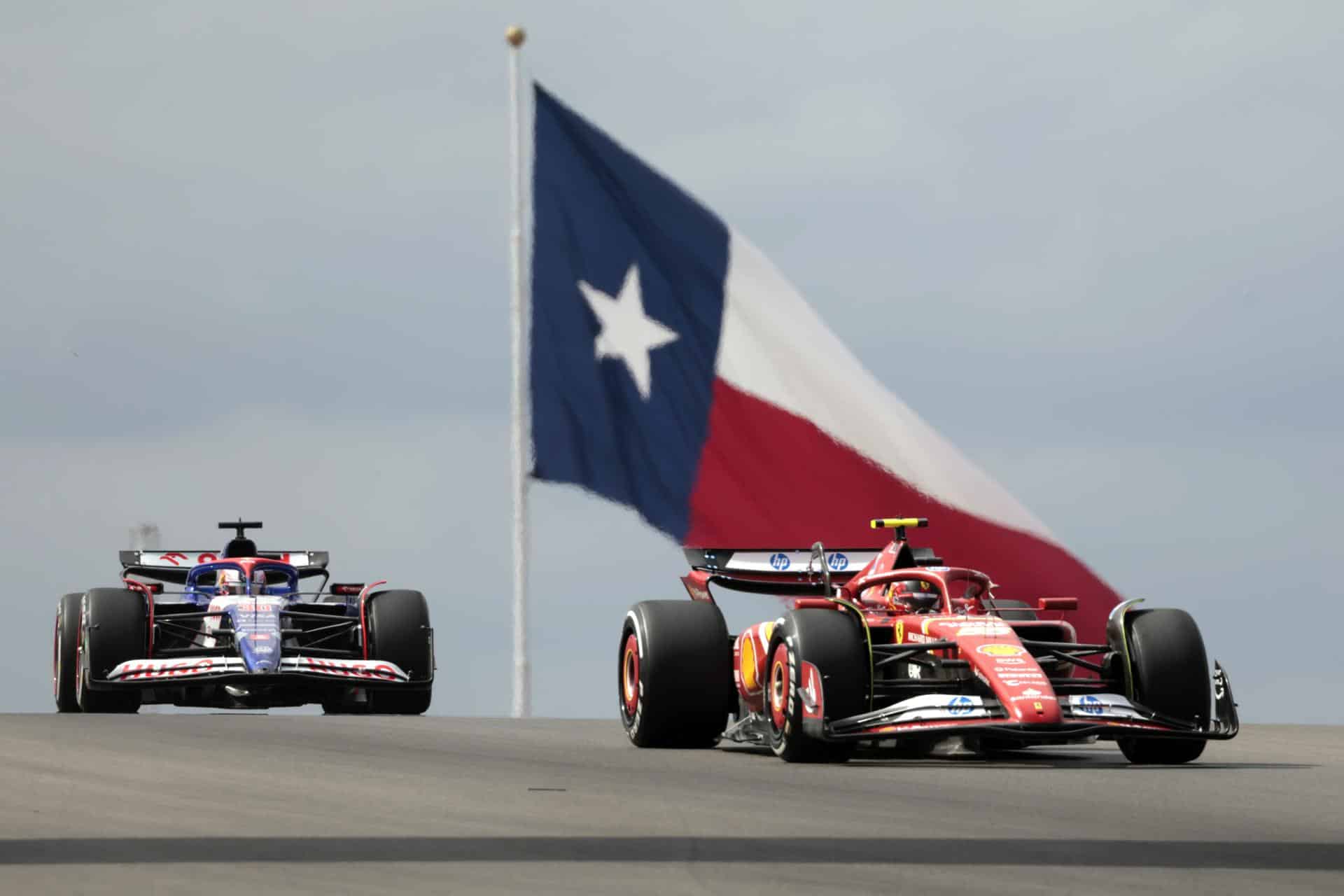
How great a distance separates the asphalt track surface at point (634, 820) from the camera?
8.86 metres

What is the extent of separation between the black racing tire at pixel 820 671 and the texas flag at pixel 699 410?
7610mm

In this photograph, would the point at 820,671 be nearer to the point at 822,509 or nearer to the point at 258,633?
the point at 822,509

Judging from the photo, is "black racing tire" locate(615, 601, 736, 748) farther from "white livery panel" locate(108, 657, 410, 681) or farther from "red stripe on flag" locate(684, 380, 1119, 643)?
"white livery panel" locate(108, 657, 410, 681)

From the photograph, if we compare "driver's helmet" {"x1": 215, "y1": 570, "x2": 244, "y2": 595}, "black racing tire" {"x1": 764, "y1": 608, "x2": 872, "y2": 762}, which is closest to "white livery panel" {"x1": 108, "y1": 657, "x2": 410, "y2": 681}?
"driver's helmet" {"x1": 215, "y1": 570, "x2": 244, "y2": 595}

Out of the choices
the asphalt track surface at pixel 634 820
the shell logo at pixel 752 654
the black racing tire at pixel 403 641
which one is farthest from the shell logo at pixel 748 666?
the black racing tire at pixel 403 641

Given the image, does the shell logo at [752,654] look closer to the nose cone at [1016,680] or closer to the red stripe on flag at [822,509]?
the nose cone at [1016,680]

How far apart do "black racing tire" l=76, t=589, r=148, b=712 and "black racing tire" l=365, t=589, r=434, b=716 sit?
103 inches

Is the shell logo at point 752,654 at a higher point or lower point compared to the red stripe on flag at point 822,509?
lower

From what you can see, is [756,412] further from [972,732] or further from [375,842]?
[375,842]

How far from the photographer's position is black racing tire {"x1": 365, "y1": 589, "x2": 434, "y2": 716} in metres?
25.9

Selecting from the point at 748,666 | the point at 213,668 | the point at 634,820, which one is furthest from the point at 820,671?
the point at 213,668

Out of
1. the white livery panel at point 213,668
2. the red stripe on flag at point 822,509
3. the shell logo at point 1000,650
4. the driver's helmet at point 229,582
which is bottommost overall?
the white livery panel at point 213,668

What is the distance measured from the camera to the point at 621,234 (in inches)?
989

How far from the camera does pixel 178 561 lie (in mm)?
28156
